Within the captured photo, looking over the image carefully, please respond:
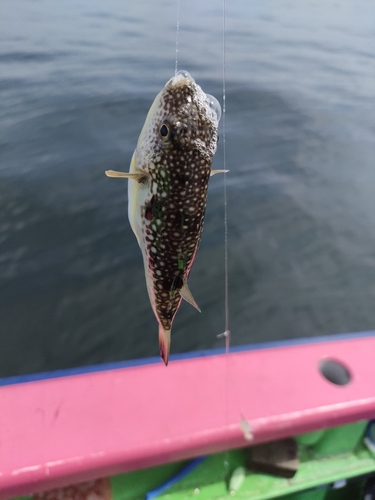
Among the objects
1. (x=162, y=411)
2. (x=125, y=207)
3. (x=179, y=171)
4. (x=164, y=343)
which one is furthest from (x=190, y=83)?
(x=125, y=207)

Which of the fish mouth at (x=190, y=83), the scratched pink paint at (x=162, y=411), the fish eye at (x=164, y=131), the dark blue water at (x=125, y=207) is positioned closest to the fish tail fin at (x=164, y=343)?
the scratched pink paint at (x=162, y=411)

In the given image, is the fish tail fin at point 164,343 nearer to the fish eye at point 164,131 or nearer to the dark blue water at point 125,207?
the fish eye at point 164,131

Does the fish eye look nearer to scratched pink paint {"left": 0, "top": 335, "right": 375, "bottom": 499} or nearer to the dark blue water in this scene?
scratched pink paint {"left": 0, "top": 335, "right": 375, "bottom": 499}

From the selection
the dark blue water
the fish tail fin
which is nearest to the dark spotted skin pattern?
the fish tail fin

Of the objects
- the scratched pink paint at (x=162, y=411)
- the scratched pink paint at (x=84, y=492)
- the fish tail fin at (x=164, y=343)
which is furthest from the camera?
the scratched pink paint at (x=84, y=492)

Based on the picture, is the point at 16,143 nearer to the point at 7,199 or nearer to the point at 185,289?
the point at 7,199

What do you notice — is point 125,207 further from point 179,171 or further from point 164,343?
point 179,171

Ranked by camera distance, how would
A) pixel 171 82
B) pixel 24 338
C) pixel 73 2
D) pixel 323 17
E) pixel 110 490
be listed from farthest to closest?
pixel 323 17, pixel 73 2, pixel 24 338, pixel 110 490, pixel 171 82

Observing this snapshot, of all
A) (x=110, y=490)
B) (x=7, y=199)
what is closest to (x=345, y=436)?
(x=110, y=490)
